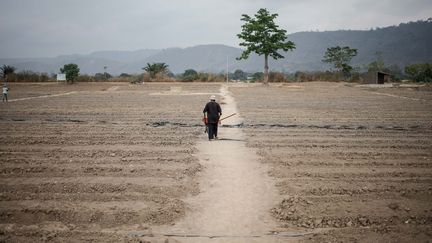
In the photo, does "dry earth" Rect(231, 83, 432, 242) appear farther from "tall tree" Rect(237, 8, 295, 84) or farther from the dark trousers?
"tall tree" Rect(237, 8, 295, 84)

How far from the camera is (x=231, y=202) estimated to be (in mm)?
6492

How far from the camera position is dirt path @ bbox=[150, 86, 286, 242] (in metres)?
5.39

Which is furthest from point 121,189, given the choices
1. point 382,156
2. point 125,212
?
point 382,156

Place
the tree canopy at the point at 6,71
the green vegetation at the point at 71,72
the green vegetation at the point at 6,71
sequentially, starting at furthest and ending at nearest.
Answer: the tree canopy at the point at 6,71
the green vegetation at the point at 6,71
the green vegetation at the point at 71,72

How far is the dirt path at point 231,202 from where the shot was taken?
5391 millimetres

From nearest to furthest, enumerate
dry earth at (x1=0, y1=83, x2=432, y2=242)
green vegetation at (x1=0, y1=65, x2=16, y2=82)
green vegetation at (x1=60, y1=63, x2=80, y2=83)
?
dry earth at (x1=0, y1=83, x2=432, y2=242) → green vegetation at (x1=60, y1=63, x2=80, y2=83) → green vegetation at (x1=0, y1=65, x2=16, y2=82)

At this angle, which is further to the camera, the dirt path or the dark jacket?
the dark jacket

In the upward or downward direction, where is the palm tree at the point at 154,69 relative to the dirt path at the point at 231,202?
upward

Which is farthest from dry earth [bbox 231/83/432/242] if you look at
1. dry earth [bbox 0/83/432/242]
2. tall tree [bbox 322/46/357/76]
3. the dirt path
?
tall tree [bbox 322/46/357/76]

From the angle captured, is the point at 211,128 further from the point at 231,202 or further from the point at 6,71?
the point at 6,71

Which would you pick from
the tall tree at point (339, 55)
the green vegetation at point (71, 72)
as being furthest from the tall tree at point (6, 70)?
the tall tree at point (339, 55)

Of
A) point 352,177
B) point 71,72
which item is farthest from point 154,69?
point 352,177

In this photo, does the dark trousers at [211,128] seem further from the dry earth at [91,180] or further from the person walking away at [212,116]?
the dry earth at [91,180]

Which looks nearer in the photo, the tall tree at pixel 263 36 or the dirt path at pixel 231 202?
the dirt path at pixel 231 202
